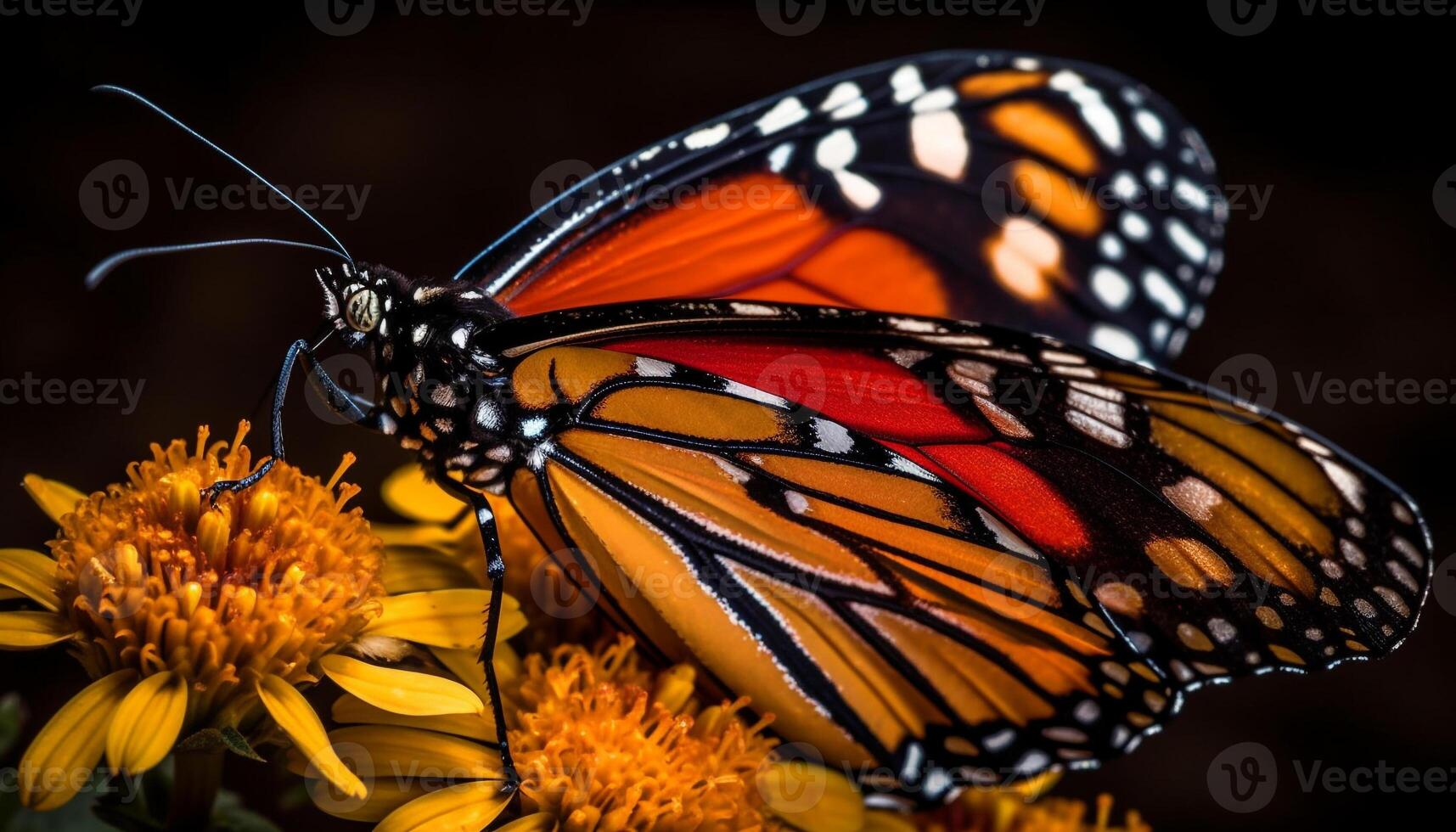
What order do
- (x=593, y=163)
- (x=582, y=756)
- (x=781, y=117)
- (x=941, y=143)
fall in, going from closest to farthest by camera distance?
(x=582, y=756)
(x=781, y=117)
(x=941, y=143)
(x=593, y=163)

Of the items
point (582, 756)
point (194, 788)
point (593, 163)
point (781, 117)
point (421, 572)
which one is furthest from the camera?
point (593, 163)

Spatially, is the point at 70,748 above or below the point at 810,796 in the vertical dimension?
above

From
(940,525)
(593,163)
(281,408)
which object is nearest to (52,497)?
(281,408)

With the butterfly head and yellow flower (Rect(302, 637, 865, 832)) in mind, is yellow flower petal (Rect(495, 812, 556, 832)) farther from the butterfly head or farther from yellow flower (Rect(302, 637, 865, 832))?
the butterfly head

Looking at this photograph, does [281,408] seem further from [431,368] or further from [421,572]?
[421,572]

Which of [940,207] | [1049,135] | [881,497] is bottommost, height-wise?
[881,497]

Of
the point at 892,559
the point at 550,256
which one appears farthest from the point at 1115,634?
the point at 550,256

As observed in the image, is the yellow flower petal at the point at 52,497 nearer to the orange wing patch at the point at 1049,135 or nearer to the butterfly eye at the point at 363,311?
the butterfly eye at the point at 363,311
